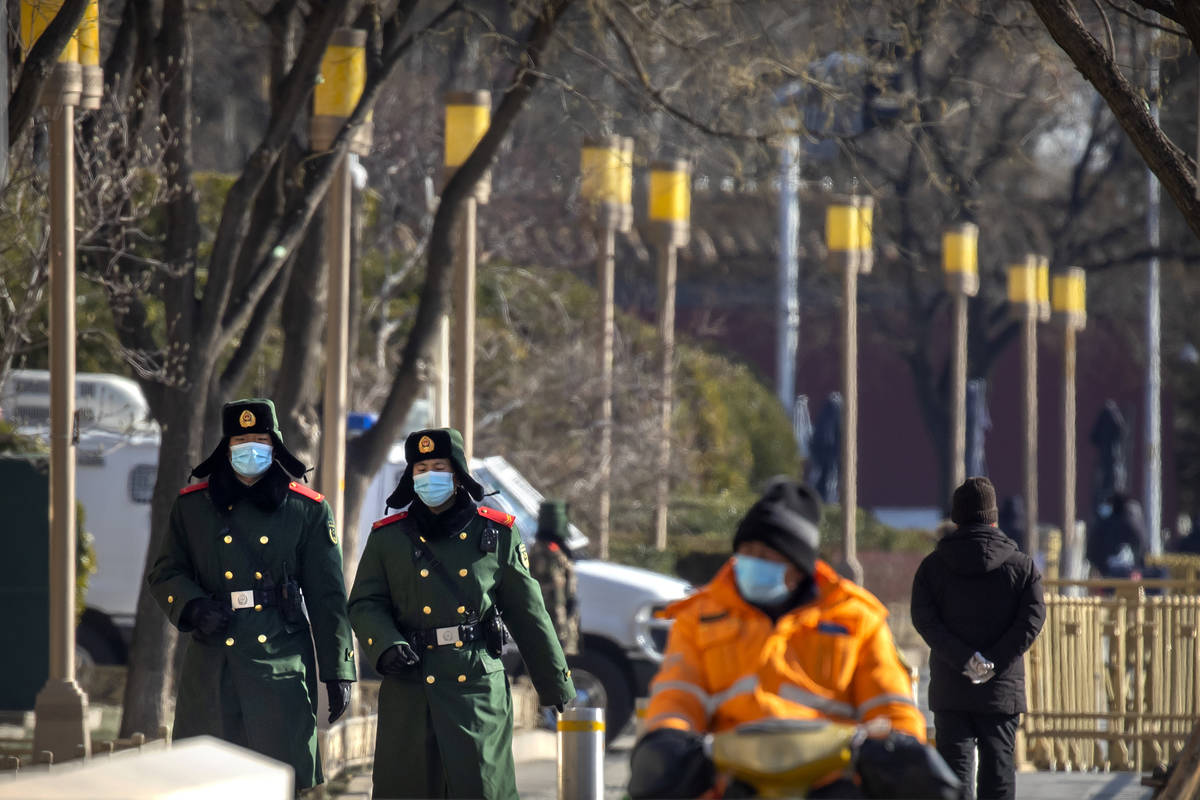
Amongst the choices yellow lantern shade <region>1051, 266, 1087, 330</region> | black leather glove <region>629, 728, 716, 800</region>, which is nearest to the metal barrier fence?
black leather glove <region>629, 728, 716, 800</region>

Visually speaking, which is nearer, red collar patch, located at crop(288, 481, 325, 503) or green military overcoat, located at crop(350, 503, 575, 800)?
green military overcoat, located at crop(350, 503, 575, 800)

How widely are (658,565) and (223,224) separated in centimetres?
935

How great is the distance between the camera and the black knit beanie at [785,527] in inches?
185

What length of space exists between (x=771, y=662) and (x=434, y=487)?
2.57 m

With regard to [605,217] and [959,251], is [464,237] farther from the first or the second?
[959,251]

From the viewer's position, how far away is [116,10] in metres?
17.6

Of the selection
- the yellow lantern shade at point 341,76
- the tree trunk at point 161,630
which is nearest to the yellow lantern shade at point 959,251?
the yellow lantern shade at point 341,76

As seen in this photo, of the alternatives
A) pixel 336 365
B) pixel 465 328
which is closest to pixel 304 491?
pixel 336 365

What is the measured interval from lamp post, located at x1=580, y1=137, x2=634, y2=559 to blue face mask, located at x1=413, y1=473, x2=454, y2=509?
890 centimetres

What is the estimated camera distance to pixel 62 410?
10.6 metres

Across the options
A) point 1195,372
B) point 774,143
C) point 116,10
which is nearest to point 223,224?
point 774,143

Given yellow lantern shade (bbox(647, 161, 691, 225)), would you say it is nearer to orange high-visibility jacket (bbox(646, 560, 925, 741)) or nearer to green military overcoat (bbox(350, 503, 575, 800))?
green military overcoat (bbox(350, 503, 575, 800))

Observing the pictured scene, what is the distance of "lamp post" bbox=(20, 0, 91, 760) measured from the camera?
10328 millimetres

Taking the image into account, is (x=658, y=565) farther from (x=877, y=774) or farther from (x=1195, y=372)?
(x=1195, y=372)
